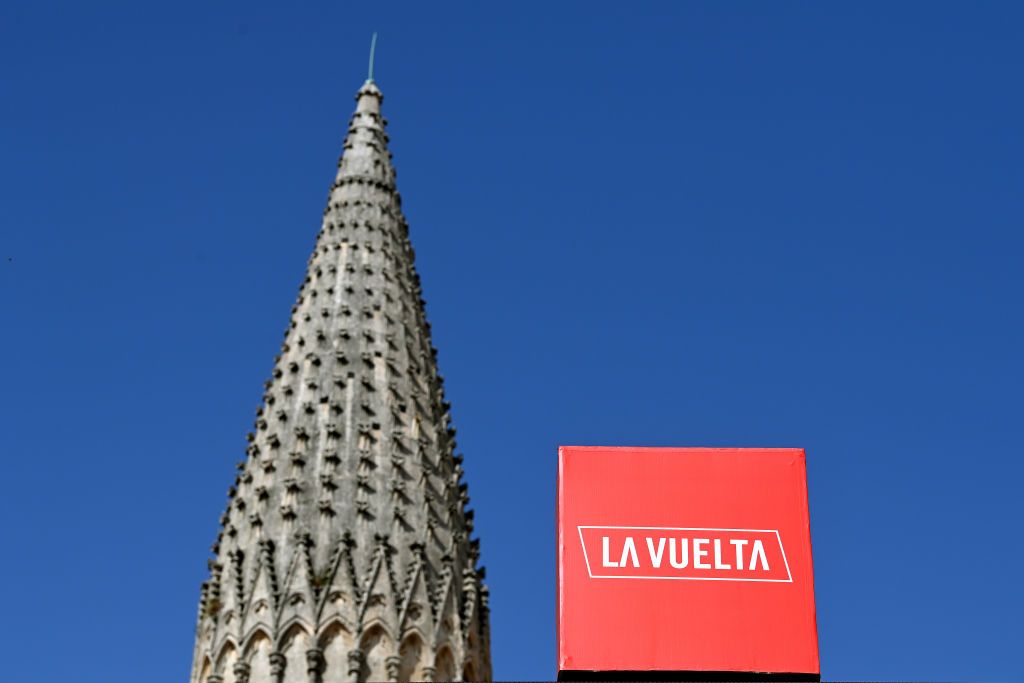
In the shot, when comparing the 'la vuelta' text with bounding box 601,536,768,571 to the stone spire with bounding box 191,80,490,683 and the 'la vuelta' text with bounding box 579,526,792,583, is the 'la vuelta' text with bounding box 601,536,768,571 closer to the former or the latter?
the 'la vuelta' text with bounding box 579,526,792,583

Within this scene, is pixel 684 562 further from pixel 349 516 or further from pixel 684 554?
pixel 349 516

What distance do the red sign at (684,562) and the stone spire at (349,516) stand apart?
3.55m

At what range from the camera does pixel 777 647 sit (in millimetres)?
42656

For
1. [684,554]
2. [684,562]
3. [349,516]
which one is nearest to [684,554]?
[684,554]

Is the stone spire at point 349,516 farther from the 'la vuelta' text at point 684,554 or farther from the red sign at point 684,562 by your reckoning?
the 'la vuelta' text at point 684,554

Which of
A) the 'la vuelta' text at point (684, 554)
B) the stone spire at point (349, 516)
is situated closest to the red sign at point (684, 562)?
the 'la vuelta' text at point (684, 554)

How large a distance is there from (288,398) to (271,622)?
6.50m

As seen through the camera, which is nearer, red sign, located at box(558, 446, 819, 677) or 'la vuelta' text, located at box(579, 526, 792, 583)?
red sign, located at box(558, 446, 819, 677)

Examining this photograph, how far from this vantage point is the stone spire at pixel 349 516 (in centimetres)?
3694

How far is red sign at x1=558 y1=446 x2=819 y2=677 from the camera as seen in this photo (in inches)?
1667

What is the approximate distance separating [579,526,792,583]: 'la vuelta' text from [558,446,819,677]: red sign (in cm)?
3

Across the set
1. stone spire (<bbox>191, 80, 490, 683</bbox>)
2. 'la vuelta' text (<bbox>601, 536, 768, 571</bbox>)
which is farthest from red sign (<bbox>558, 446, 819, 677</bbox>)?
stone spire (<bbox>191, 80, 490, 683</bbox>)

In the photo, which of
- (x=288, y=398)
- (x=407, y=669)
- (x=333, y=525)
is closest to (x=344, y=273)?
(x=288, y=398)

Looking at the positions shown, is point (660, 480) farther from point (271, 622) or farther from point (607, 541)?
point (271, 622)
